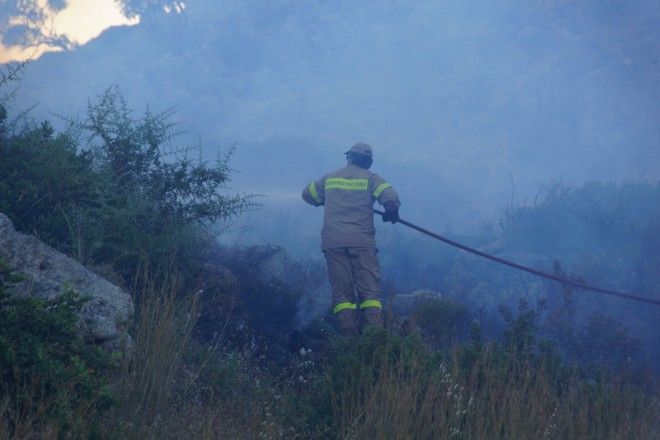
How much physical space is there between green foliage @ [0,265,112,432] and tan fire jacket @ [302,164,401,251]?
13.9ft

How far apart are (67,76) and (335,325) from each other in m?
31.2

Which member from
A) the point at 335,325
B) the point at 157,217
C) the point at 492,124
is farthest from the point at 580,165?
the point at 157,217

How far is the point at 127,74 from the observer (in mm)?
35094

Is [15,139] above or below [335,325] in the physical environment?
above

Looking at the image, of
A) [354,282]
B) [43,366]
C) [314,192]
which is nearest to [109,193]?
[314,192]

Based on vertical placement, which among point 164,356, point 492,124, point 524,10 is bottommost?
point 164,356

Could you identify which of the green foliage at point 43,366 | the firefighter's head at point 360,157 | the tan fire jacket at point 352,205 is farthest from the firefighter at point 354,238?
the green foliage at point 43,366

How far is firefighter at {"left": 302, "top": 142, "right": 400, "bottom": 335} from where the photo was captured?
7.67 m

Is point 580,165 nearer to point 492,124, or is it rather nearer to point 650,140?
point 650,140

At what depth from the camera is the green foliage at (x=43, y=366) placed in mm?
3367

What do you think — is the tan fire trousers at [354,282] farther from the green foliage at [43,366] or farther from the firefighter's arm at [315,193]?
the green foliage at [43,366]

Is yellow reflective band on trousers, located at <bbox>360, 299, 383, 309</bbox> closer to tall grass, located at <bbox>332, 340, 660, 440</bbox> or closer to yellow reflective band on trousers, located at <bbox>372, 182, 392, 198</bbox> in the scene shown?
yellow reflective band on trousers, located at <bbox>372, 182, 392, 198</bbox>

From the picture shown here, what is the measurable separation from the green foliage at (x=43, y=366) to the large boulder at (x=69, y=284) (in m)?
0.68

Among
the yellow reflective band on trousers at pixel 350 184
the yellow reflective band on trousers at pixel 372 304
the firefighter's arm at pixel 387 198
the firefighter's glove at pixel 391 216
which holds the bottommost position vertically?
the yellow reflective band on trousers at pixel 372 304
